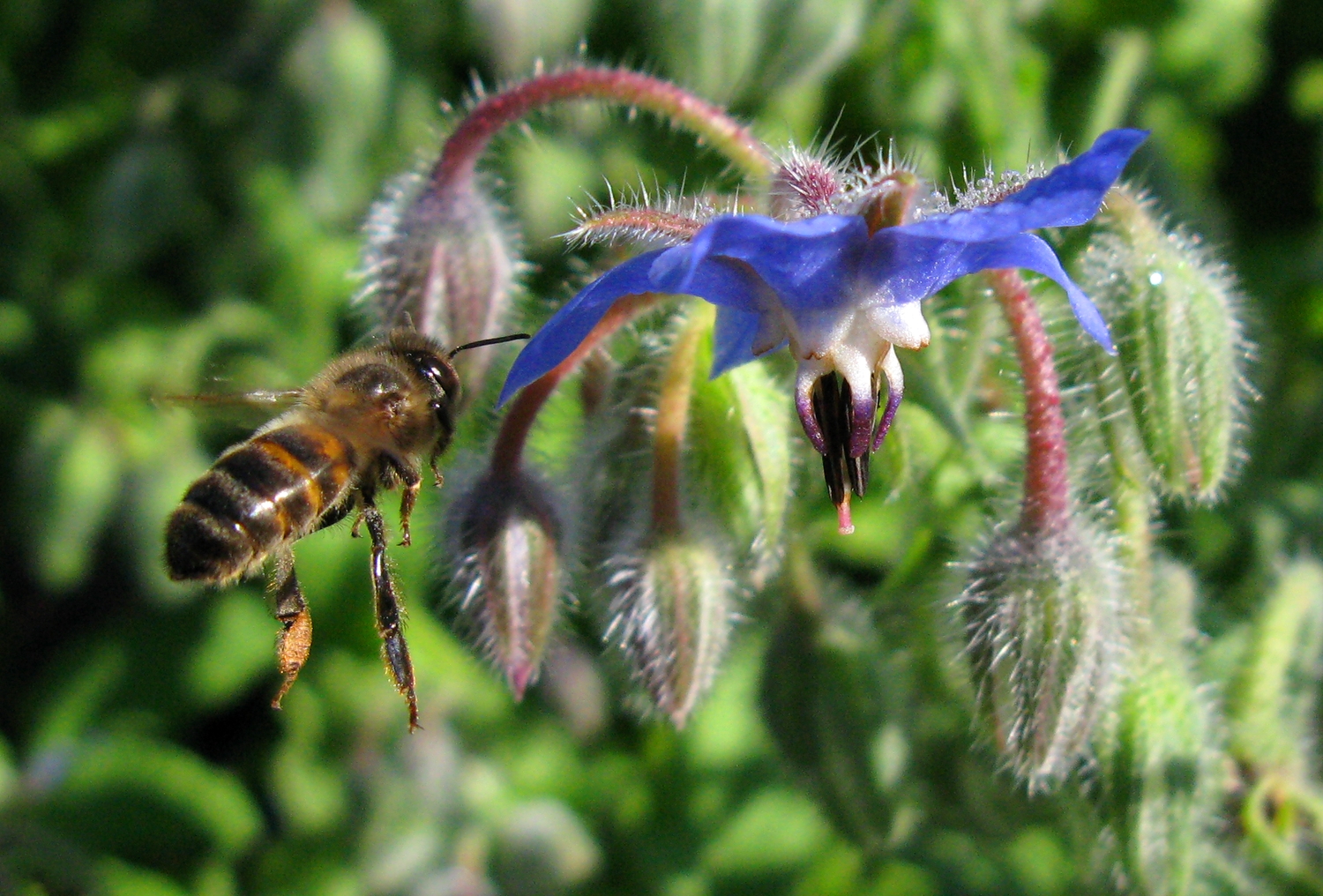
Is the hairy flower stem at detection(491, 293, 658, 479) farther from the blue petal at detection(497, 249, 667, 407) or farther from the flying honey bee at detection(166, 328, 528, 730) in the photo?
the blue petal at detection(497, 249, 667, 407)

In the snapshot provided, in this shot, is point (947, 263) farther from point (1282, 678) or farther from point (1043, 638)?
point (1282, 678)

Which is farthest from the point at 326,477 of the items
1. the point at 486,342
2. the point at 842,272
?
the point at 842,272

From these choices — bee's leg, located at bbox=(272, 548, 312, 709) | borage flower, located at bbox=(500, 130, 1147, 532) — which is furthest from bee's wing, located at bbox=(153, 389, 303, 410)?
borage flower, located at bbox=(500, 130, 1147, 532)

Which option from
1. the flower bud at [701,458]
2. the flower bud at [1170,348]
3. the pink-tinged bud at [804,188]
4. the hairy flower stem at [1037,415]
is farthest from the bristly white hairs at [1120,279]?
the pink-tinged bud at [804,188]

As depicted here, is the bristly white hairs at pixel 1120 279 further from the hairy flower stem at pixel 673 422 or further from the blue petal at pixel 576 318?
the blue petal at pixel 576 318

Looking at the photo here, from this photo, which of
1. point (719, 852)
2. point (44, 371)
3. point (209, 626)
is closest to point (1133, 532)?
point (719, 852)

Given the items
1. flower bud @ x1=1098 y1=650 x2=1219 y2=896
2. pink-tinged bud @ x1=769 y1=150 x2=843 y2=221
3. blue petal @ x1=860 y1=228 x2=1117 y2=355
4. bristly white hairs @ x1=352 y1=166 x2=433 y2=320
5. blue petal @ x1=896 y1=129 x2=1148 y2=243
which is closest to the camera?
blue petal @ x1=896 y1=129 x2=1148 y2=243
